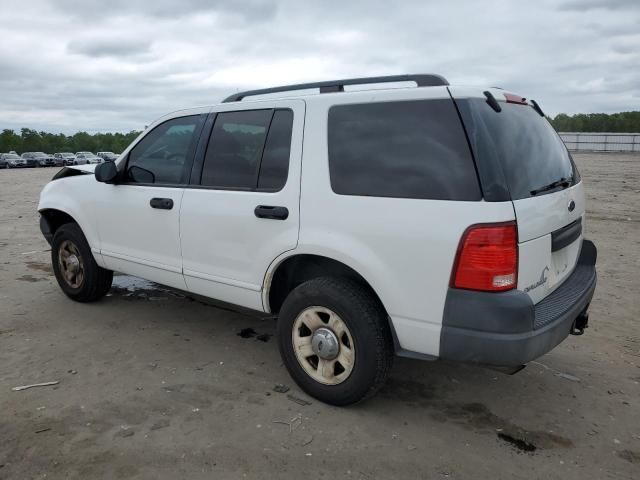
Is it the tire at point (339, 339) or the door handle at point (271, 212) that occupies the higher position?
the door handle at point (271, 212)

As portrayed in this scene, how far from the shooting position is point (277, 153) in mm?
3385

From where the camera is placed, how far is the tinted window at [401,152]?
2.65 metres

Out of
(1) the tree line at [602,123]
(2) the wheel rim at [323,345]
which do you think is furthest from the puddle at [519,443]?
(1) the tree line at [602,123]

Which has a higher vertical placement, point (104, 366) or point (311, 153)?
point (311, 153)

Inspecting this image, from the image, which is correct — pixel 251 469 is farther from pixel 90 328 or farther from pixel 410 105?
pixel 90 328

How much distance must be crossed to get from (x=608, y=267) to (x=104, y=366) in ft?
19.6

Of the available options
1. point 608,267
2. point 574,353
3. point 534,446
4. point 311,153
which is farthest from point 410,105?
point 608,267

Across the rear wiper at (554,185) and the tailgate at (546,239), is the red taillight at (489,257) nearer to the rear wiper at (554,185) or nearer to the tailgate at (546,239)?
the tailgate at (546,239)

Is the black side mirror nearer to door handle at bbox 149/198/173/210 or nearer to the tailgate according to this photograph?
door handle at bbox 149/198/173/210

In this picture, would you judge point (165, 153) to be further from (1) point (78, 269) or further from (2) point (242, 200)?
(1) point (78, 269)

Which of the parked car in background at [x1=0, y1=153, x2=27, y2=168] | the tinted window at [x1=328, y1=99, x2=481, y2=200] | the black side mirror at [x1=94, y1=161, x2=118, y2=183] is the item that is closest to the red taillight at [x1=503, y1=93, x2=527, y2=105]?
the tinted window at [x1=328, y1=99, x2=481, y2=200]

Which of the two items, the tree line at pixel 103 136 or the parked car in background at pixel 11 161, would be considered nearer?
the parked car in background at pixel 11 161

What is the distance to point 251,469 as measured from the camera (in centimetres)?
265

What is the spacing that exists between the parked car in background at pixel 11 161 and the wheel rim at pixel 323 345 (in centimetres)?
4944
